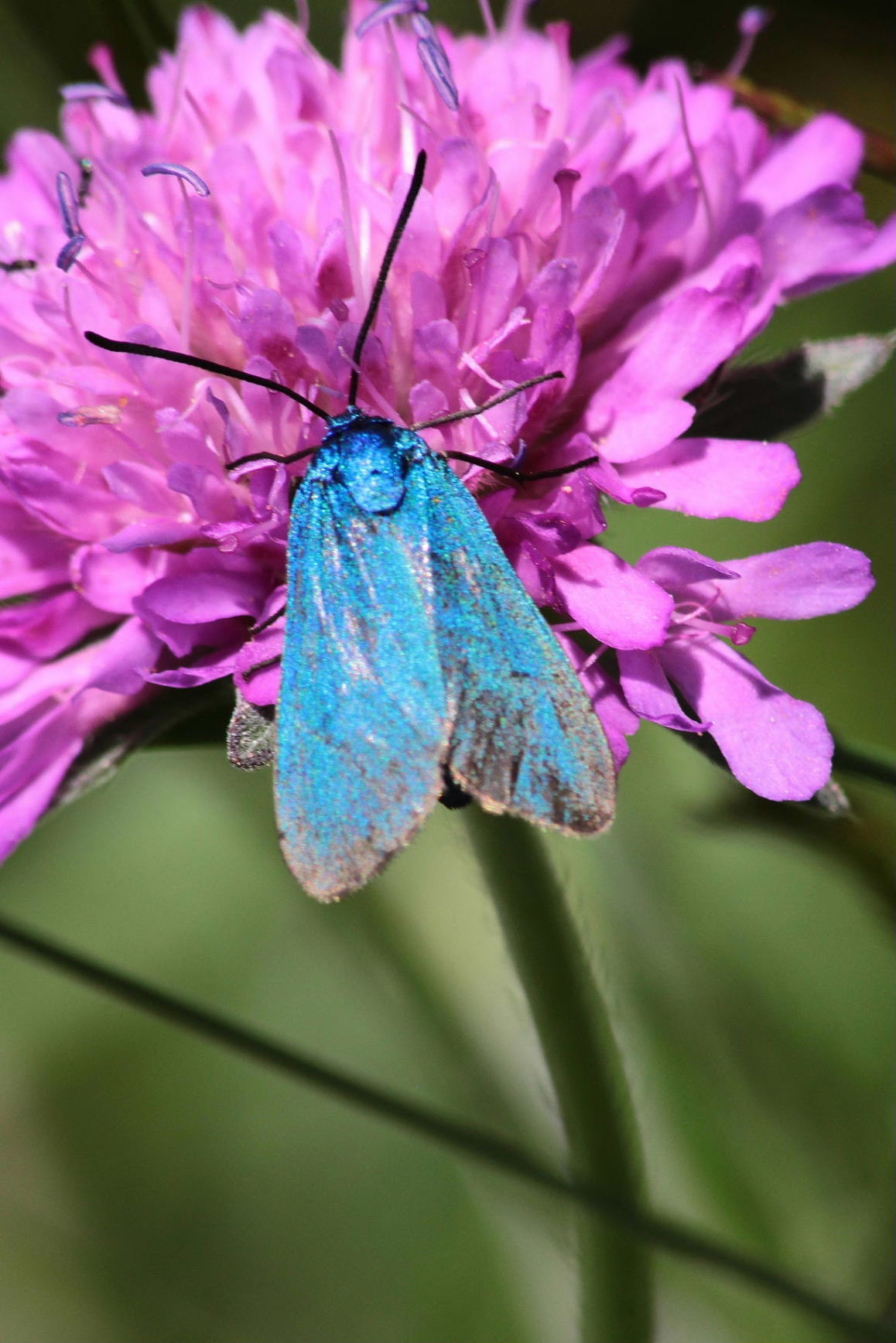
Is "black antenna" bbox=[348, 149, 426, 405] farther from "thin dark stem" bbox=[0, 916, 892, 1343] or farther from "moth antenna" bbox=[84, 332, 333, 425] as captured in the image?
"thin dark stem" bbox=[0, 916, 892, 1343]

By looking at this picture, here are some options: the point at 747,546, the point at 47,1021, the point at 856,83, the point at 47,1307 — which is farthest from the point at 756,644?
the point at 47,1307

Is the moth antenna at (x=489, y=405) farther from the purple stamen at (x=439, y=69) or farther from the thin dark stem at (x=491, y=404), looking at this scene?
the purple stamen at (x=439, y=69)

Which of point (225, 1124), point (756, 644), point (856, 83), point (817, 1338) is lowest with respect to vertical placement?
point (225, 1124)

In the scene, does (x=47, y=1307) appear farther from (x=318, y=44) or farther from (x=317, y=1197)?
(x=318, y=44)

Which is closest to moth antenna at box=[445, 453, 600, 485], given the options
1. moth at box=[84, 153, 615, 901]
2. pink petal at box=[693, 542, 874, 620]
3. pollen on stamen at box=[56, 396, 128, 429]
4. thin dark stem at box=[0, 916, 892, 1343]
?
moth at box=[84, 153, 615, 901]

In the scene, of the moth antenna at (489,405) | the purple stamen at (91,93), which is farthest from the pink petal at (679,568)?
the purple stamen at (91,93)
